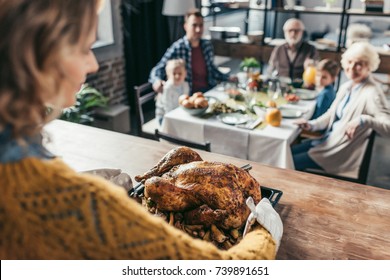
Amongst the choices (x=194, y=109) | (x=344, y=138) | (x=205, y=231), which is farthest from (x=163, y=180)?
(x=344, y=138)

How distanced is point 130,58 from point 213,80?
4.35 ft

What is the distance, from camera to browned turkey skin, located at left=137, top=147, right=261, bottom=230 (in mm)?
1002

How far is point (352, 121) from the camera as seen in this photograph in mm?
2467

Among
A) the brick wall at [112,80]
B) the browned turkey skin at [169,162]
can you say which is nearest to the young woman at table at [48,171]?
the browned turkey skin at [169,162]

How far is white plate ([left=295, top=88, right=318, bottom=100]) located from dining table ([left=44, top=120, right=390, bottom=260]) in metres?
1.70

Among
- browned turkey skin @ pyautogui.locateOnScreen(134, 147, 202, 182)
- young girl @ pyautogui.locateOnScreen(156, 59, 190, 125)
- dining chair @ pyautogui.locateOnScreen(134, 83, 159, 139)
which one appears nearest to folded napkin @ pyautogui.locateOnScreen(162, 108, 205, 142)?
young girl @ pyautogui.locateOnScreen(156, 59, 190, 125)

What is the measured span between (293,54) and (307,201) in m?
2.77

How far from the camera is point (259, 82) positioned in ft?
10.6

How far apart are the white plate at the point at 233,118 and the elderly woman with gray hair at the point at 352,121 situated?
13.4 inches

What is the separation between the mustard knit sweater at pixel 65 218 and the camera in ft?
1.69

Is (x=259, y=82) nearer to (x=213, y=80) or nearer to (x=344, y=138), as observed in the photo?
(x=213, y=80)

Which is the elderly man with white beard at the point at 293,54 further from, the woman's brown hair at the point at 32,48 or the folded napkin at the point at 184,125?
the woman's brown hair at the point at 32,48

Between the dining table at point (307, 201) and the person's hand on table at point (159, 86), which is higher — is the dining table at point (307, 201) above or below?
above

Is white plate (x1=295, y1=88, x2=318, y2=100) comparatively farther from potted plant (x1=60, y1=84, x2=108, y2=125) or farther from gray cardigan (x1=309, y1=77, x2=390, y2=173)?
potted plant (x1=60, y1=84, x2=108, y2=125)
